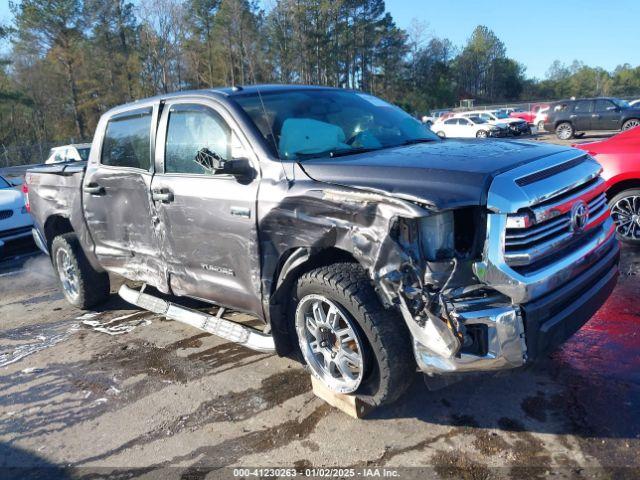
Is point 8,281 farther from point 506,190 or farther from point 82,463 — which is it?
point 506,190

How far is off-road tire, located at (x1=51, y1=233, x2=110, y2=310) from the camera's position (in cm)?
541

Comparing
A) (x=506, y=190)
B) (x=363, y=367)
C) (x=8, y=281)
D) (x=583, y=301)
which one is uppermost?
(x=506, y=190)

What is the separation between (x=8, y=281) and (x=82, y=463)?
544cm

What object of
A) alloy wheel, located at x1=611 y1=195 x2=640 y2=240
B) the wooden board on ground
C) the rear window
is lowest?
the wooden board on ground

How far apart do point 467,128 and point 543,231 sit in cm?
2743

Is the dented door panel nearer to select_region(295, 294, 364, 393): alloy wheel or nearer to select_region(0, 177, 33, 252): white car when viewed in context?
select_region(295, 294, 364, 393): alloy wheel

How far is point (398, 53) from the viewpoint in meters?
67.2

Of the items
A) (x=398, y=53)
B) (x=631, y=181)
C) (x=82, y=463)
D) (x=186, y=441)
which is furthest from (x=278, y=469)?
(x=398, y=53)

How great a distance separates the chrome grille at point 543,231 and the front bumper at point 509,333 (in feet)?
0.71

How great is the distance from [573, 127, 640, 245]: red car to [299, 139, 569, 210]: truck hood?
311 centimetres

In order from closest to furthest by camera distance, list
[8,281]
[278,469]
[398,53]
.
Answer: [278,469] → [8,281] → [398,53]

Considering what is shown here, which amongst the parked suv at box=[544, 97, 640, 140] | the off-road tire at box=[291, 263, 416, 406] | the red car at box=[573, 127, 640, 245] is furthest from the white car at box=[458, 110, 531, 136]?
the off-road tire at box=[291, 263, 416, 406]

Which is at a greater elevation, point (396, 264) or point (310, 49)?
point (310, 49)

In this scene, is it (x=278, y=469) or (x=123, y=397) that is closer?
(x=278, y=469)
